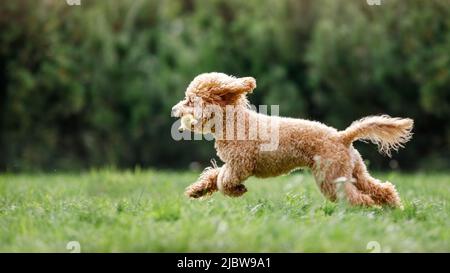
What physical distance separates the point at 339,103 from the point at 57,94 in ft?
19.7

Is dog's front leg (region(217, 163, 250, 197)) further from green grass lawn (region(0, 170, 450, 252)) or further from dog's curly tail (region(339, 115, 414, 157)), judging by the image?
dog's curly tail (region(339, 115, 414, 157))

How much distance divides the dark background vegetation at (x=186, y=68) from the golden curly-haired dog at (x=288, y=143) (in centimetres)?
837

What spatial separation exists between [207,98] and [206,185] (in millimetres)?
762

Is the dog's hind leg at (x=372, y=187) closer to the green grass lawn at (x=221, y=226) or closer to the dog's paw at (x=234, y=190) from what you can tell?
the green grass lawn at (x=221, y=226)

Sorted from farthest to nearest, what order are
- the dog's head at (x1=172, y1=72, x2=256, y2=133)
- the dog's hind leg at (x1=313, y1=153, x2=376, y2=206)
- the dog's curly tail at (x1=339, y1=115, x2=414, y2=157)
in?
the dog's head at (x1=172, y1=72, x2=256, y2=133)
the dog's curly tail at (x1=339, y1=115, x2=414, y2=157)
the dog's hind leg at (x1=313, y1=153, x2=376, y2=206)

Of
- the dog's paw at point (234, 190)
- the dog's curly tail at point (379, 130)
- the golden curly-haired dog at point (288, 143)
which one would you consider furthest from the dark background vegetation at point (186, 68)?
the dog's paw at point (234, 190)

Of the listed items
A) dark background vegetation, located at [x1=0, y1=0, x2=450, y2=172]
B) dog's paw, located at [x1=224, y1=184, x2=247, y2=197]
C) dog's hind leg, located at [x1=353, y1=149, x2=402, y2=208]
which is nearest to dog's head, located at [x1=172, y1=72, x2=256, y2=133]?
dog's paw, located at [x1=224, y1=184, x2=247, y2=197]

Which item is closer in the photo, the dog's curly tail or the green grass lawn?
the green grass lawn

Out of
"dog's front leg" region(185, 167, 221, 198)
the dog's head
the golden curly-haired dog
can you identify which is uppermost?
the dog's head

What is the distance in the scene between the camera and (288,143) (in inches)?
216

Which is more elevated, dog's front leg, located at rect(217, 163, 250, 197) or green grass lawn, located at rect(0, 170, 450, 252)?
dog's front leg, located at rect(217, 163, 250, 197)

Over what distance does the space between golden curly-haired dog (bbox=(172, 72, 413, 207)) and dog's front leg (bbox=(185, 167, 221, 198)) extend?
0.11 meters

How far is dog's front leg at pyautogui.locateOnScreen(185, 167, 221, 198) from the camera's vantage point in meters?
5.93
